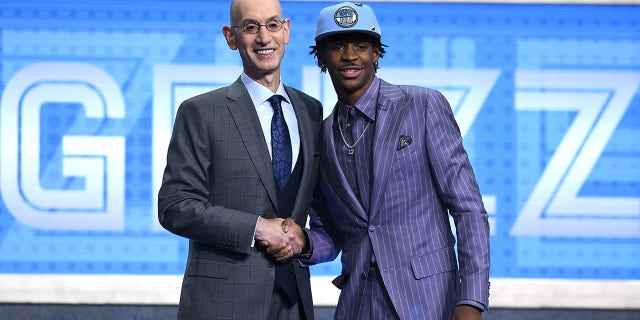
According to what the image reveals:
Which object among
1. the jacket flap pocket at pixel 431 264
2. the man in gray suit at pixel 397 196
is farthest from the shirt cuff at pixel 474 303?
the jacket flap pocket at pixel 431 264

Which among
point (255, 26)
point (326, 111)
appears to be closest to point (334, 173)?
point (255, 26)

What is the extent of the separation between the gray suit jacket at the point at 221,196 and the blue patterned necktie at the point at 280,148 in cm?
4

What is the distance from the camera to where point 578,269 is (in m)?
5.66

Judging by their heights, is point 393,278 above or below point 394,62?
below

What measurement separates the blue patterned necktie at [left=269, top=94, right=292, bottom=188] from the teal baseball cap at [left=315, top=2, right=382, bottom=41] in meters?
0.34

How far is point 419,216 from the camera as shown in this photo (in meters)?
2.68

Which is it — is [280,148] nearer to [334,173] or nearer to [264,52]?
[334,173]

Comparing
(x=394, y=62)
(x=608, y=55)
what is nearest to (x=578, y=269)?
(x=608, y=55)

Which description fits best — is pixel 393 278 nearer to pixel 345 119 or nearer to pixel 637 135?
pixel 345 119

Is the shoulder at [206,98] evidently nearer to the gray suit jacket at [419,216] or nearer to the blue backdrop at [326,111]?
the gray suit jacket at [419,216]

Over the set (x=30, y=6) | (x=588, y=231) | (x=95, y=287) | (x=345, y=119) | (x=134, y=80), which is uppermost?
(x=30, y=6)

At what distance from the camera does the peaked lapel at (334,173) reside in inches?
107

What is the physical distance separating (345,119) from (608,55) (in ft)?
11.2

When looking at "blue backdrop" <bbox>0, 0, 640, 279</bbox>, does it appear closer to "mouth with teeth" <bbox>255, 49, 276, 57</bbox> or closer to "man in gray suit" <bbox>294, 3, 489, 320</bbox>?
"mouth with teeth" <bbox>255, 49, 276, 57</bbox>
